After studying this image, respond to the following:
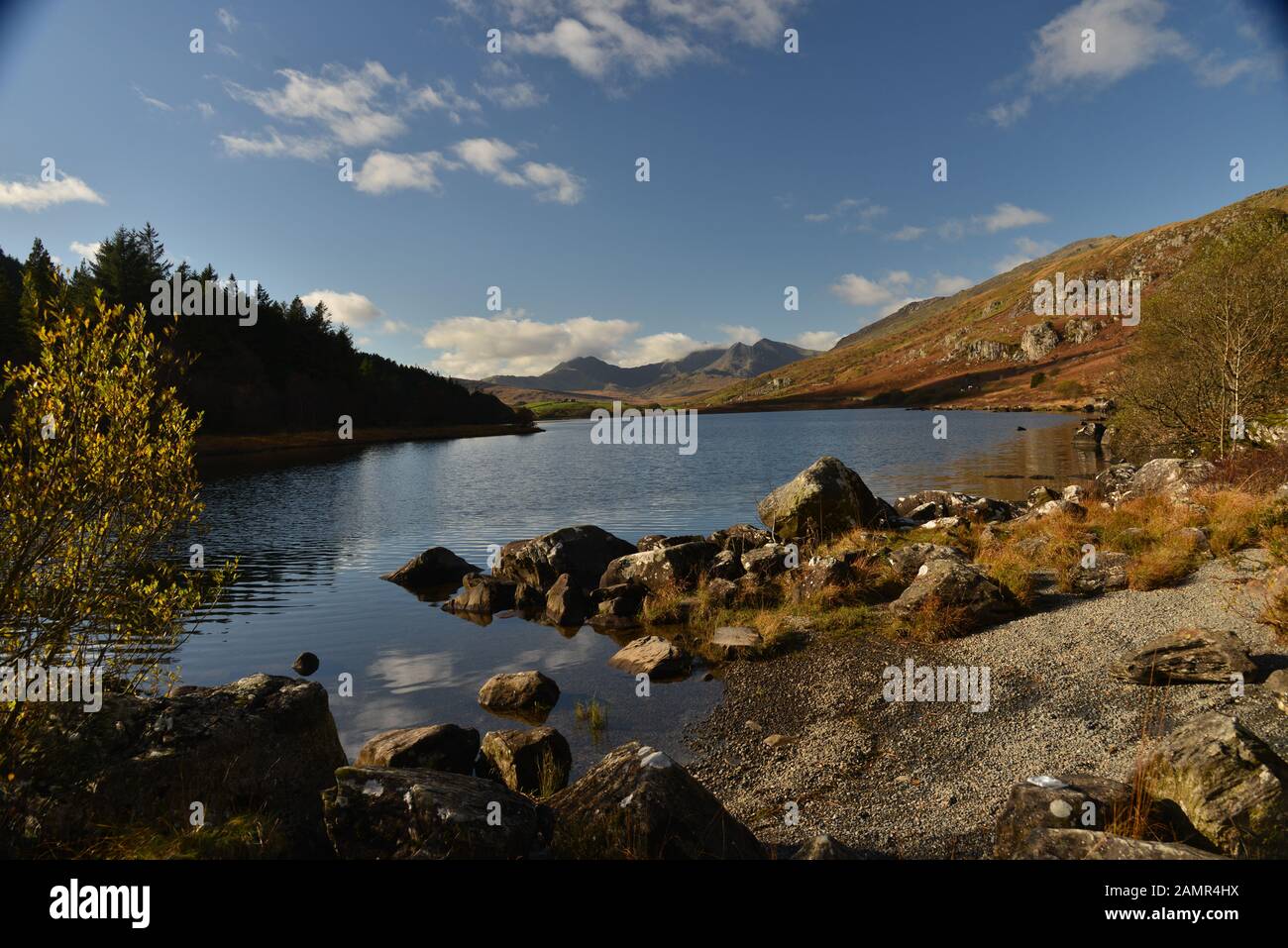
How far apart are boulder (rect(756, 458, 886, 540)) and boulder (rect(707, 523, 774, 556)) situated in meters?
1.36

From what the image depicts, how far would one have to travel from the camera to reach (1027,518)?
26.7 meters

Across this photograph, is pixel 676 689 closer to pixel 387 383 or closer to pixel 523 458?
pixel 523 458

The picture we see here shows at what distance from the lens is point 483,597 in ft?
77.8

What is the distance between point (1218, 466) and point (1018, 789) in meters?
27.5

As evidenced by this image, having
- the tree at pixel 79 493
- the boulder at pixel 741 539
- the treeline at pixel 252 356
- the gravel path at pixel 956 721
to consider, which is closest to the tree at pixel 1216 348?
the boulder at pixel 741 539

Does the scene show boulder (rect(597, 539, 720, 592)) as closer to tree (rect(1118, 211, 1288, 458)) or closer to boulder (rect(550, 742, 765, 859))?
boulder (rect(550, 742, 765, 859))

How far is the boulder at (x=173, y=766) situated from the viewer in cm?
665

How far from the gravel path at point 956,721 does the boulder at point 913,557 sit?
3.86 m

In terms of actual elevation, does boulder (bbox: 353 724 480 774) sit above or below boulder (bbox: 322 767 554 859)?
below

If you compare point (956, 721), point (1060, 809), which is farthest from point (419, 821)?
point (956, 721)

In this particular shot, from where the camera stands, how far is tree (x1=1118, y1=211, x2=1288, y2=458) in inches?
1330

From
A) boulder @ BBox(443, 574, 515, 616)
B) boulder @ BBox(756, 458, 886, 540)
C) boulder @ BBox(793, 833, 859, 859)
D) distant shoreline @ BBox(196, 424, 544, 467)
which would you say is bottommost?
boulder @ BBox(443, 574, 515, 616)

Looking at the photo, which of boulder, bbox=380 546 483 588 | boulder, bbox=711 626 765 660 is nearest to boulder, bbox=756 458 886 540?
boulder, bbox=711 626 765 660
